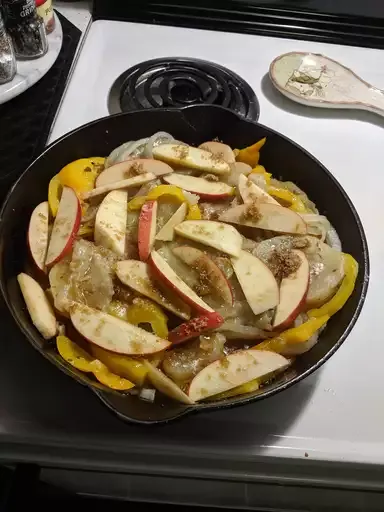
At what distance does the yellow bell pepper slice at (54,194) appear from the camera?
788mm

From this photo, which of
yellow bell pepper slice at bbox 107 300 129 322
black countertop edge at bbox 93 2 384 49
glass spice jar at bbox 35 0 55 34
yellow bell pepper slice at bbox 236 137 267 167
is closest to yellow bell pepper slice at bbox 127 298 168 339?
yellow bell pepper slice at bbox 107 300 129 322

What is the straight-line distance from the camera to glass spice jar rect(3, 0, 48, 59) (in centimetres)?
102

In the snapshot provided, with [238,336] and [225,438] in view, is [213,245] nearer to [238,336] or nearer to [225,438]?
[238,336]

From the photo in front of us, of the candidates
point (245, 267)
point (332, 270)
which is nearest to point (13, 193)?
point (245, 267)

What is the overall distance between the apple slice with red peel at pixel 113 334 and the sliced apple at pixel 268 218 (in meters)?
0.23

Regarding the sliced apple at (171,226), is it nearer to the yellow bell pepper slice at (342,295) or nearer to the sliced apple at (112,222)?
the sliced apple at (112,222)

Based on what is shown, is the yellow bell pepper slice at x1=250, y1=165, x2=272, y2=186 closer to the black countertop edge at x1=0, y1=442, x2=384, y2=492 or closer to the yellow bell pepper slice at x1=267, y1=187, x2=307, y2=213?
the yellow bell pepper slice at x1=267, y1=187, x2=307, y2=213

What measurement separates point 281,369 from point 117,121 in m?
0.48

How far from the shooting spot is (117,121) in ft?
2.90

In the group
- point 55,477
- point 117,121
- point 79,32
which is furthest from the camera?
point 79,32

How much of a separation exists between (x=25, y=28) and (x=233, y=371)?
31.4 inches

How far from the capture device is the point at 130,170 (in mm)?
836

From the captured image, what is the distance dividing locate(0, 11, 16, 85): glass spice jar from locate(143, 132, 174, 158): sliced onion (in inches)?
14.0

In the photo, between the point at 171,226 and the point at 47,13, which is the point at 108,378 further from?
the point at 47,13
